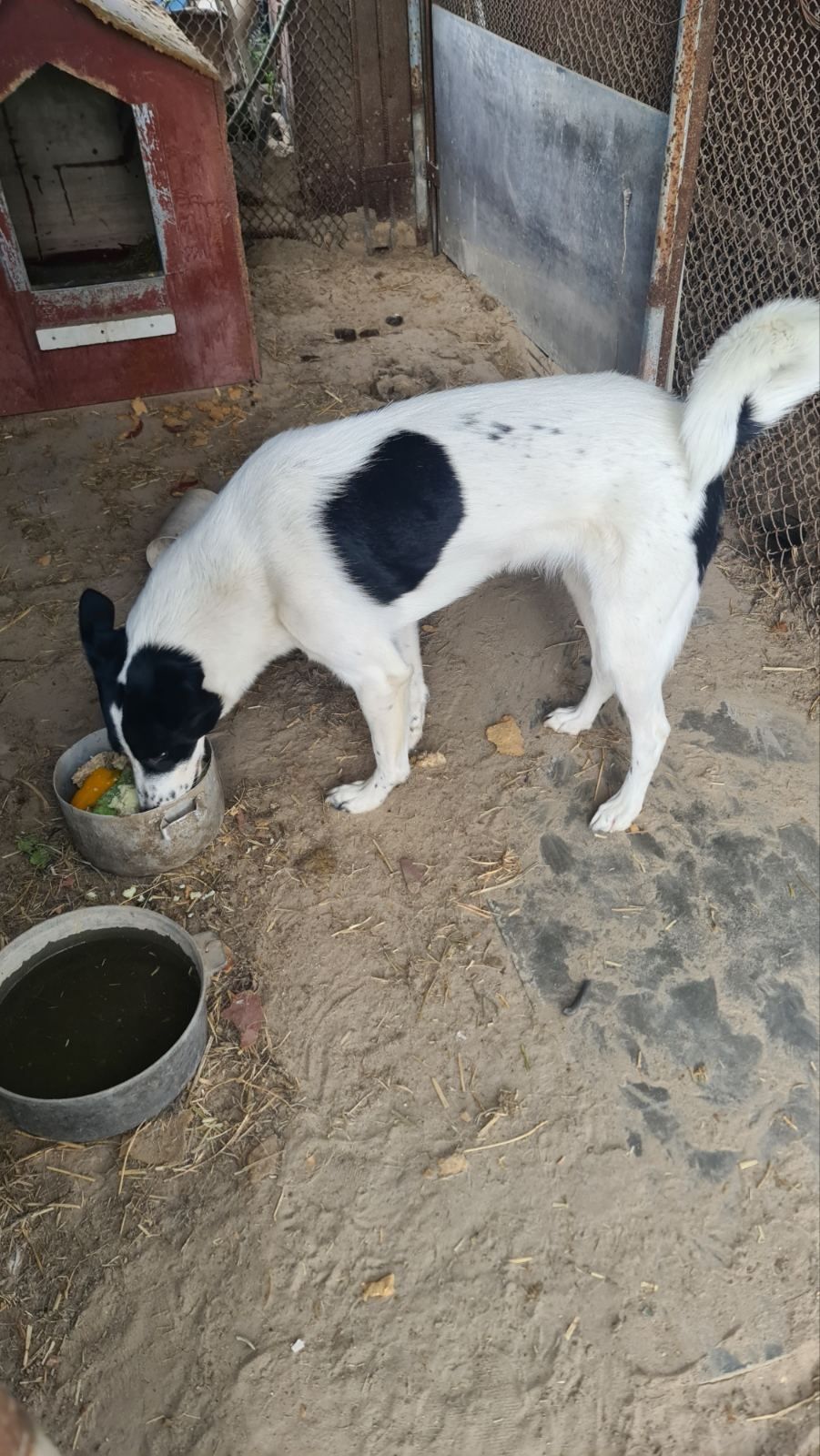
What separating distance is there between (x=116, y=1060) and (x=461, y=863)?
4.08ft

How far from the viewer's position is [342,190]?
730 centimetres

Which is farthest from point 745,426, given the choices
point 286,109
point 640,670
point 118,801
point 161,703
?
point 286,109

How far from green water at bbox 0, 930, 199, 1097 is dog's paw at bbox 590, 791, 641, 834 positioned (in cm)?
143

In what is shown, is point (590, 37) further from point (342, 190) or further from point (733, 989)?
point (733, 989)

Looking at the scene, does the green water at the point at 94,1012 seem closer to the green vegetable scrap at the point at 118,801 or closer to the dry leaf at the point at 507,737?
the green vegetable scrap at the point at 118,801

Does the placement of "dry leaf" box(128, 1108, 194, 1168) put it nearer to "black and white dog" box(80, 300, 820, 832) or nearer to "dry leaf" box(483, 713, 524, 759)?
"black and white dog" box(80, 300, 820, 832)

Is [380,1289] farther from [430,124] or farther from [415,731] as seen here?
[430,124]

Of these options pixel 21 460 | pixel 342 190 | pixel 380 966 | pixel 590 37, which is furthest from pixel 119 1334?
pixel 342 190

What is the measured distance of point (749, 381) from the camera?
2.56 metres

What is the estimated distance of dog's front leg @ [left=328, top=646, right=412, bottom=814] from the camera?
9.87 ft

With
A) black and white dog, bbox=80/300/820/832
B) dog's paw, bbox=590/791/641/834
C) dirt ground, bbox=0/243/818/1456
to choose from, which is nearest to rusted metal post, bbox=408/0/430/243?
dirt ground, bbox=0/243/818/1456

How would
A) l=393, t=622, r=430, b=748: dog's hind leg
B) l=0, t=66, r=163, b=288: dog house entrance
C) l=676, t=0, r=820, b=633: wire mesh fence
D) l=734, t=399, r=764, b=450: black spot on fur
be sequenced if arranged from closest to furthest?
l=734, t=399, r=764, b=450: black spot on fur, l=393, t=622, r=430, b=748: dog's hind leg, l=676, t=0, r=820, b=633: wire mesh fence, l=0, t=66, r=163, b=288: dog house entrance

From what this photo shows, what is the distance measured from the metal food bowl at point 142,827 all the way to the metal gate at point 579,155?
307cm

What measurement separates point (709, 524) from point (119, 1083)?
2241 millimetres
